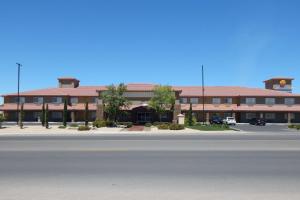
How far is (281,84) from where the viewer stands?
300ft

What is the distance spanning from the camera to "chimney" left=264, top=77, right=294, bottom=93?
9138 cm

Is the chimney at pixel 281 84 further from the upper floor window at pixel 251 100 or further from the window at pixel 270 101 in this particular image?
the upper floor window at pixel 251 100

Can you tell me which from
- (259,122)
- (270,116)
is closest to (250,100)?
(270,116)

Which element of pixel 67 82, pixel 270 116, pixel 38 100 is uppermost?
pixel 67 82

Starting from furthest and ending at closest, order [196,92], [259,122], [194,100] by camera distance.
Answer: [196,92] → [194,100] → [259,122]

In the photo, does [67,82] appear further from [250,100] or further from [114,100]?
[250,100]

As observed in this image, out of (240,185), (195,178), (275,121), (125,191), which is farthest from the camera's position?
(275,121)

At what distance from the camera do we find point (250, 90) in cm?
7581

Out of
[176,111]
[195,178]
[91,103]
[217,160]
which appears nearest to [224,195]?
[195,178]

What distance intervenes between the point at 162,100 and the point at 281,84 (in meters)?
44.2

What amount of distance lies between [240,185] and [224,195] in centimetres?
126

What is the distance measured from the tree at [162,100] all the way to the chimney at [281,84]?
135ft

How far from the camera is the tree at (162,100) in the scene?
6150 centimetres

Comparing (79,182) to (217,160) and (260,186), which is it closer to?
(260,186)
